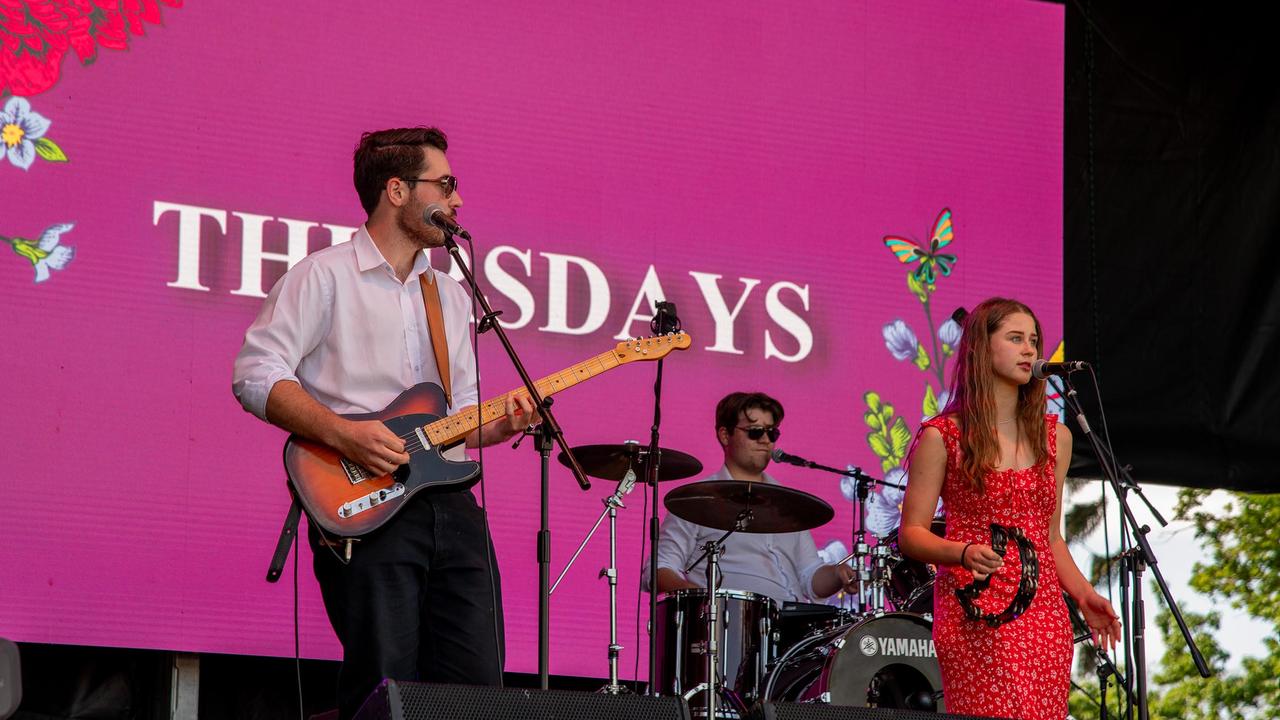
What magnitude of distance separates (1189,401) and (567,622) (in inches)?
120

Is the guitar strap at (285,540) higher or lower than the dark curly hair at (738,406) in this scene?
lower

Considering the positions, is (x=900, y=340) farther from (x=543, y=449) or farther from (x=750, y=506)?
(x=543, y=449)

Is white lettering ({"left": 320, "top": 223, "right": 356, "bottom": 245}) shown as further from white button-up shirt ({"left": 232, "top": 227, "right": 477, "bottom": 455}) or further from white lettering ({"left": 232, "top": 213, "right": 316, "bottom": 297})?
white button-up shirt ({"left": 232, "top": 227, "right": 477, "bottom": 455})

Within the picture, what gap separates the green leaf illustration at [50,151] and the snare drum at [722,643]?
2692 millimetres

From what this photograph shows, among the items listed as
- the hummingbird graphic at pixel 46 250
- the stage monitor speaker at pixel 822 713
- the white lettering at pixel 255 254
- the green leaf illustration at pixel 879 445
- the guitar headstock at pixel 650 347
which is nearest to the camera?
the stage monitor speaker at pixel 822 713

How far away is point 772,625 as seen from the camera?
229 inches

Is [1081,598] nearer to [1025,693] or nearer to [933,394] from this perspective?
[1025,693]

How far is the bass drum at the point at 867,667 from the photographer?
5.32 metres

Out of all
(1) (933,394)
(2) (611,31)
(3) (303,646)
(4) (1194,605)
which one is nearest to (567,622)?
(3) (303,646)

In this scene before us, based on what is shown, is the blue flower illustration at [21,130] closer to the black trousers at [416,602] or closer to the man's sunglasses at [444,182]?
the man's sunglasses at [444,182]

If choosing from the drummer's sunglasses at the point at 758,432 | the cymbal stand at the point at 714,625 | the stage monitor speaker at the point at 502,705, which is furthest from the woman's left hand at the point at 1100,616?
the drummer's sunglasses at the point at 758,432

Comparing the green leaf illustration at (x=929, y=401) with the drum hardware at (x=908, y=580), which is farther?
the green leaf illustration at (x=929, y=401)

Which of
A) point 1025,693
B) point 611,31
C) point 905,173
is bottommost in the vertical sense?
point 1025,693

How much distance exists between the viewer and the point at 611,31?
6.25 m
